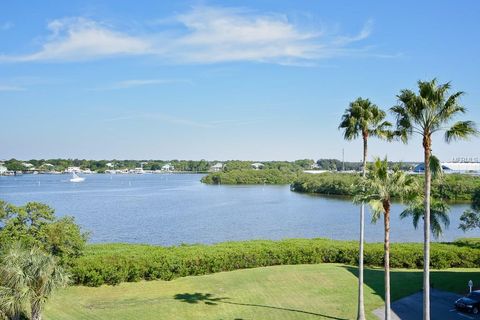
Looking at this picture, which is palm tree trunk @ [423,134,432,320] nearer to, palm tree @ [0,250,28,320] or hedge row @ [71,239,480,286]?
palm tree @ [0,250,28,320]

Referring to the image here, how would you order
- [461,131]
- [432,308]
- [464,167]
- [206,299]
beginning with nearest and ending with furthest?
1. [461,131]
2. [432,308]
3. [206,299]
4. [464,167]

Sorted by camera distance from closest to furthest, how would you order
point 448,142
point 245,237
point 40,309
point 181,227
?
point 448,142
point 40,309
point 245,237
point 181,227

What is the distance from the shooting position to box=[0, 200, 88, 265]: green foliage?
26.1m

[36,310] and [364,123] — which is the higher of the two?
[364,123]

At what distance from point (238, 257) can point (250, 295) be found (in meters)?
5.63

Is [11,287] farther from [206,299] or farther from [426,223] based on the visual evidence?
[426,223]

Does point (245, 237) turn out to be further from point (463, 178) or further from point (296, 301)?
point (463, 178)

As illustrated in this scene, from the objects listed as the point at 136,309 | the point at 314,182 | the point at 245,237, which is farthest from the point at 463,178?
the point at 136,309

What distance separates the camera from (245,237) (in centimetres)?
5325

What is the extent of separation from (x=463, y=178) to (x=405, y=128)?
9914 cm

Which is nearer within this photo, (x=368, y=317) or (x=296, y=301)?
(x=368, y=317)

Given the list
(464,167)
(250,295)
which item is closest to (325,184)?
(464,167)

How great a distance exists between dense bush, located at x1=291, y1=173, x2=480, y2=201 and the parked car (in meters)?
57.4

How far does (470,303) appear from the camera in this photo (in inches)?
886
